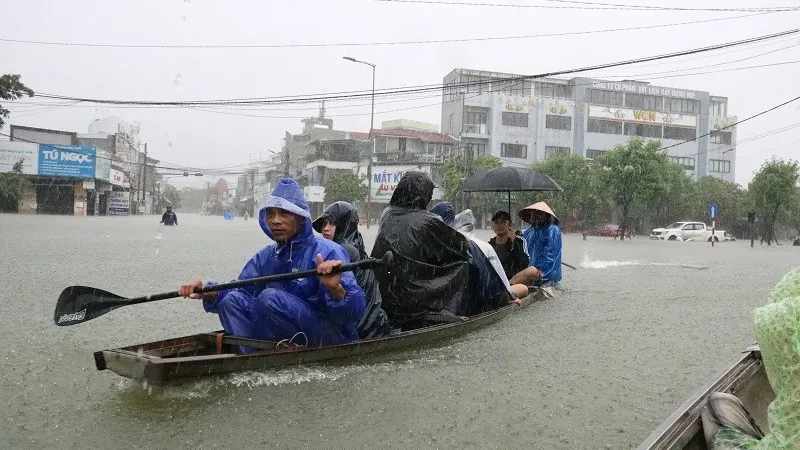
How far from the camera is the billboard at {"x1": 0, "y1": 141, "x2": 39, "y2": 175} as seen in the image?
39.2 m

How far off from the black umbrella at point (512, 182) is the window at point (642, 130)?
4843 cm

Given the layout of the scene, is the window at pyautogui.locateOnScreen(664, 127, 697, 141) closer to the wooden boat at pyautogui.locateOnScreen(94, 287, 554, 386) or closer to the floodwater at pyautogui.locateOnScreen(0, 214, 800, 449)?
the floodwater at pyautogui.locateOnScreen(0, 214, 800, 449)

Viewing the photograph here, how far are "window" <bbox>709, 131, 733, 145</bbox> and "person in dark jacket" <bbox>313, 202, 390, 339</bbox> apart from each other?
59.5 m

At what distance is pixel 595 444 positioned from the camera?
3.72m

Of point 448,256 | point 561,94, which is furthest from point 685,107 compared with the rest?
point 448,256

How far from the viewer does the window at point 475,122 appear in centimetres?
5138

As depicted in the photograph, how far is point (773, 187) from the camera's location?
35.9 metres

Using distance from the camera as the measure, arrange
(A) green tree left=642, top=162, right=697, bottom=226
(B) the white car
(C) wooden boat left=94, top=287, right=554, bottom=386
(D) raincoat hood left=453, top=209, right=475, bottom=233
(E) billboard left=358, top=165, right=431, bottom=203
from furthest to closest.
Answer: (E) billboard left=358, top=165, right=431, bottom=203
(A) green tree left=642, top=162, right=697, bottom=226
(B) the white car
(D) raincoat hood left=453, top=209, right=475, bottom=233
(C) wooden boat left=94, top=287, right=554, bottom=386

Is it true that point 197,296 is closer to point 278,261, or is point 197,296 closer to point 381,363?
point 278,261

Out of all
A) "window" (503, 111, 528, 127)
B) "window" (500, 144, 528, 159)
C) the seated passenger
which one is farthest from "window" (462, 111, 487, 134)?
the seated passenger

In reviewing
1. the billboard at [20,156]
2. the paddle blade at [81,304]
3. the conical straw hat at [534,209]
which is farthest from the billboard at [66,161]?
the paddle blade at [81,304]

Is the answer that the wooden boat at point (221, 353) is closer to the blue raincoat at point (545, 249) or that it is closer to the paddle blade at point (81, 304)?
the paddle blade at point (81, 304)

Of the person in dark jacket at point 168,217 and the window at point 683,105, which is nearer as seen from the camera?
the person in dark jacket at point 168,217

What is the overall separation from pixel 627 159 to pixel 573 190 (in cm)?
767
